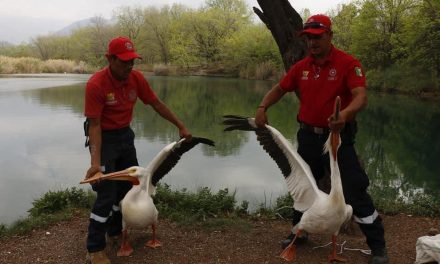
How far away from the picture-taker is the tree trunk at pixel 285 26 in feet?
17.7

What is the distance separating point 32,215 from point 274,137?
359 centimetres

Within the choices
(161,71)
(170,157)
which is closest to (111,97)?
(170,157)

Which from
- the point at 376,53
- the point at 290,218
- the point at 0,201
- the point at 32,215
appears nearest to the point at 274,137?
the point at 290,218

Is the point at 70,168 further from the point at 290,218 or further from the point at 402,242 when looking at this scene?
the point at 402,242

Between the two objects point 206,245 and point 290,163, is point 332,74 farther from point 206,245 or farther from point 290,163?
point 206,245

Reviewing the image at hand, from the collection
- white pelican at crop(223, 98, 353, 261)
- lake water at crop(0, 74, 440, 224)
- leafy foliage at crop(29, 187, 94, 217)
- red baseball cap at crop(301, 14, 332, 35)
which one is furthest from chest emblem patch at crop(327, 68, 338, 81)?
leafy foliage at crop(29, 187, 94, 217)

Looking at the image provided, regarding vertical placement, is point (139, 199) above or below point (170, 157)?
below

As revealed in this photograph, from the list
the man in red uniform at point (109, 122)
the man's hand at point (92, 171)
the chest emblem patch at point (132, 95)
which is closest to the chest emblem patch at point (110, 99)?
the man in red uniform at point (109, 122)

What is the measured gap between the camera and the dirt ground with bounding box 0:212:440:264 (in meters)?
4.18

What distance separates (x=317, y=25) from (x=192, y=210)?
2.90 metres

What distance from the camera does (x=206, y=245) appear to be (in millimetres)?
4512

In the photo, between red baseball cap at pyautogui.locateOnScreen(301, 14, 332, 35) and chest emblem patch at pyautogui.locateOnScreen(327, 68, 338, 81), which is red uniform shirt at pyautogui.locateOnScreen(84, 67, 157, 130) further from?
chest emblem patch at pyautogui.locateOnScreen(327, 68, 338, 81)

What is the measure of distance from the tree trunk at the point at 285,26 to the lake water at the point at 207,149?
272 centimetres

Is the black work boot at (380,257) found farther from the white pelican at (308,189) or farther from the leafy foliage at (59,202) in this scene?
the leafy foliage at (59,202)
